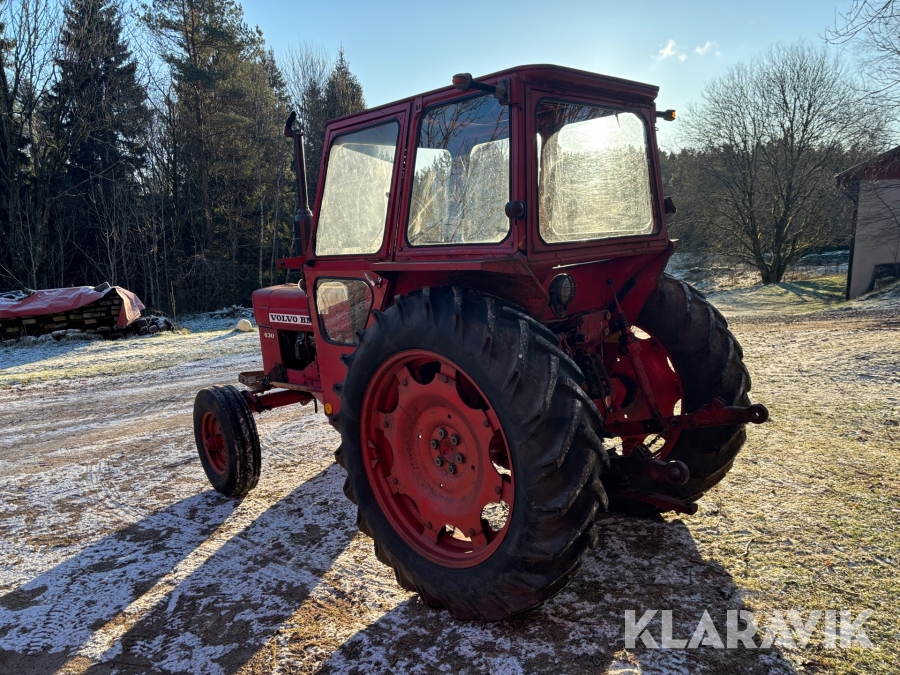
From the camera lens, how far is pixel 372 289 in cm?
325

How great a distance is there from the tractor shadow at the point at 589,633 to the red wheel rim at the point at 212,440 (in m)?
2.19

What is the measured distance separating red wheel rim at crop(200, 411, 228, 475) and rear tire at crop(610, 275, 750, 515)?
2843mm

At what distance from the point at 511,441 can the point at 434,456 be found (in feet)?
1.82

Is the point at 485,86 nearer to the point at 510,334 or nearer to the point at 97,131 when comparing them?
the point at 510,334

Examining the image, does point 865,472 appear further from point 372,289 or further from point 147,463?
point 147,463

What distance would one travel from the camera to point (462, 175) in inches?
107

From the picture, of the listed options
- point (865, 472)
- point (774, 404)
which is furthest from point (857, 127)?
point (865, 472)

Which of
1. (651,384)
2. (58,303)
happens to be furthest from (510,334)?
(58,303)

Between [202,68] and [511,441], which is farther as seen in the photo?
[202,68]

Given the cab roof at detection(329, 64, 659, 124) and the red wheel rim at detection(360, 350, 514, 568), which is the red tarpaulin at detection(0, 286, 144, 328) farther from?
the red wheel rim at detection(360, 350, 514, 568)

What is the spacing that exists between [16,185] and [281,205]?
9.39 metres

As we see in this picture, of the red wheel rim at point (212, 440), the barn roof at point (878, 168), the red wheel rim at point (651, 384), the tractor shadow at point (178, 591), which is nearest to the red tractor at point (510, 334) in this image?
the red wheel rim at point (651, 384)

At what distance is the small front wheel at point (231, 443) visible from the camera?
393cm

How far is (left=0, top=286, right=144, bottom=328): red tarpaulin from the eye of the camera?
1276cm
